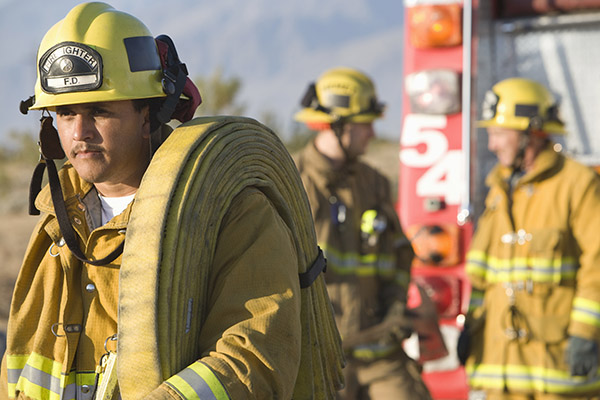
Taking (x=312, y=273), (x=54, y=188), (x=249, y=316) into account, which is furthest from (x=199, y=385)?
(x=54, y=188)

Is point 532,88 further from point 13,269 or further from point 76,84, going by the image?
point 13,269

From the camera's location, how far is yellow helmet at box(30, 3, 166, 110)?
246 centimetres

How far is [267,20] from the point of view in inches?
4102

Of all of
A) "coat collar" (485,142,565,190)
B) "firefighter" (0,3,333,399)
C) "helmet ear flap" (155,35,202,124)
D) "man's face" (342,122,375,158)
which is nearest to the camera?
"firefighter" (0,3,333,399)

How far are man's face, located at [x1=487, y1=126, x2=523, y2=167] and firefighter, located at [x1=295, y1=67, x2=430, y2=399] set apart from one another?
2.21ft

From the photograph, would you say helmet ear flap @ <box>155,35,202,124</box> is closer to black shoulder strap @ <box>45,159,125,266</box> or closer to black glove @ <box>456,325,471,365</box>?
black shoulder strap @ <box>45,159,125,266</box>

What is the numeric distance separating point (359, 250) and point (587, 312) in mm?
1270

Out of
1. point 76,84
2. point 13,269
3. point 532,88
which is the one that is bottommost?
point 13,269

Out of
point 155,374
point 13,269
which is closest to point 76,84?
point 155,374

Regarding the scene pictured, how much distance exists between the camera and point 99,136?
8.29 ft

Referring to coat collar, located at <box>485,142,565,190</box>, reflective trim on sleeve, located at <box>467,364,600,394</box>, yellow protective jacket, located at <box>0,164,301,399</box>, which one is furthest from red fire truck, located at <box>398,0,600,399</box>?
yellow protective jacket, located at <box>0,164,301,399</box>

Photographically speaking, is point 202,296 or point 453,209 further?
point 453,209

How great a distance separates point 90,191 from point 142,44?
454mm

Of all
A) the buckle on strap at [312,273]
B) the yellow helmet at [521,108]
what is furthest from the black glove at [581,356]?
the buckle on strap at [312,273]
